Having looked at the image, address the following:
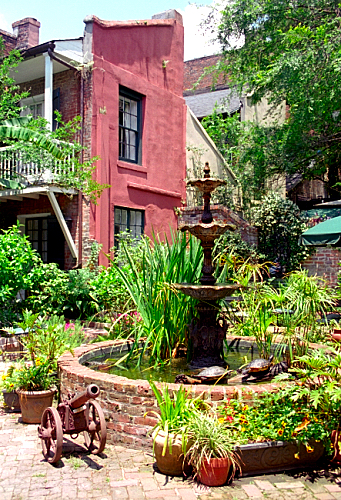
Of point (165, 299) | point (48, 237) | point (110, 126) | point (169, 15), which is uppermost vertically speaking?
point (169, 15)

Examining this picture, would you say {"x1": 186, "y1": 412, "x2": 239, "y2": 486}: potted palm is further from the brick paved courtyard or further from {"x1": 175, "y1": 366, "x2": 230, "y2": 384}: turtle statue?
{"x1": 175, "y1": 366, "x2": 230, "y2": 384}: turtle statue

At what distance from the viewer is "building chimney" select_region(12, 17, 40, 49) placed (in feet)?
53.1

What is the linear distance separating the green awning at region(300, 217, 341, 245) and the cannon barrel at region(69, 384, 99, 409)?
5925 mm

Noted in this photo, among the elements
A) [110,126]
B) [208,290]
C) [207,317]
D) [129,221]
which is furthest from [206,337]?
[110,126]

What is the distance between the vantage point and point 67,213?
12.5 m

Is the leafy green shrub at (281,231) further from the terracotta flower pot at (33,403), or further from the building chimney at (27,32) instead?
the terracotta flower pot at (33,403)

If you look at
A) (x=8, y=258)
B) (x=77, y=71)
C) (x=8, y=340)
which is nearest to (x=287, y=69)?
(x=77, y=71)

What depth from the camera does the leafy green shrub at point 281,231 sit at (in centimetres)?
1481

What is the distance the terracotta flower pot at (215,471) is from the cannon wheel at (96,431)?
101 cm

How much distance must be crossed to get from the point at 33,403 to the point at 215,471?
2.39 metres

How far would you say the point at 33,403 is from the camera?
5281 millimetres

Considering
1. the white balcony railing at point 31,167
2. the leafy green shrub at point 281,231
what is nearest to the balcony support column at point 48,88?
the white balcony railing at point 31,167

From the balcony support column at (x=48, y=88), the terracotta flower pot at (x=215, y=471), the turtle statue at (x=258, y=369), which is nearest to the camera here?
the terracotta flower pot at (x=215, y=471)

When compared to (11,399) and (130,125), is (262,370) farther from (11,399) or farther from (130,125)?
(130,125)
